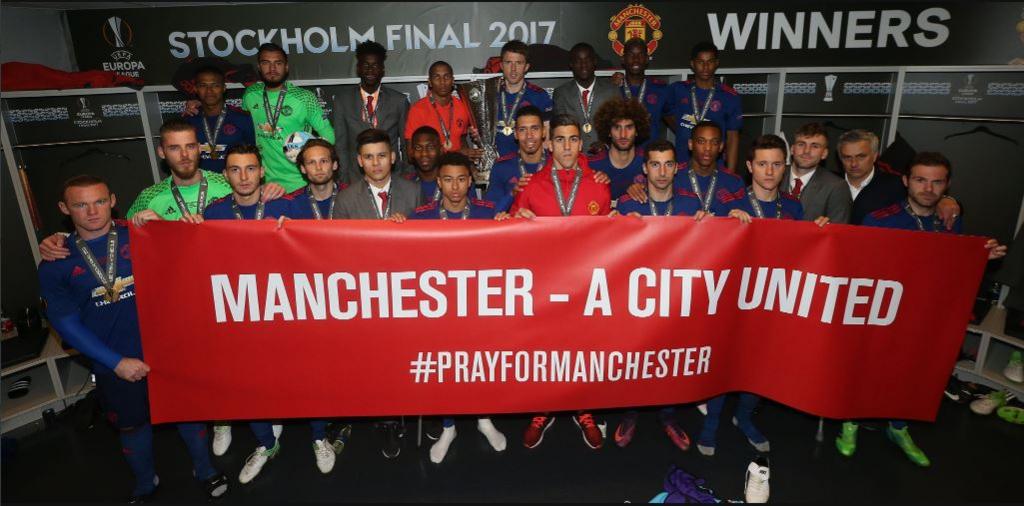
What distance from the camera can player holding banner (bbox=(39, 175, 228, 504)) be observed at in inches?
114

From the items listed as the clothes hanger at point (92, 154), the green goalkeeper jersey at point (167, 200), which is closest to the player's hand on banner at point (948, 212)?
the green goalkeeper jersey at point (167, 200)

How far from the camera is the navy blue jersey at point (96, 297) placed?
2.91m

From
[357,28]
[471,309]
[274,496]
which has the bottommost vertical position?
[274,496]

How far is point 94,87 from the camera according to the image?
219 inches

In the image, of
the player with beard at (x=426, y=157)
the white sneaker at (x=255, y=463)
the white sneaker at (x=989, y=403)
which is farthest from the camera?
the white sneaker at (x=989, y=403)

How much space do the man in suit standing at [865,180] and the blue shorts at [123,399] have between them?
14.9 ft

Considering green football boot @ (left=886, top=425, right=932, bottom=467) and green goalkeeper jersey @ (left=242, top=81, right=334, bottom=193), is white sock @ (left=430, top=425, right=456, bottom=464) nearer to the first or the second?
green goalkeeper jersey @ (left=242, top=81, right=334, bottom=193)

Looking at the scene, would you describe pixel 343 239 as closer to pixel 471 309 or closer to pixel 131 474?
pixel 471 309

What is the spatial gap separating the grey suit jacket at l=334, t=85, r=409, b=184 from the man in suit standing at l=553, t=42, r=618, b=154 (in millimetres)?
1423

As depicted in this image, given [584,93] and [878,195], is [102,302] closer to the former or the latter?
[584,93]

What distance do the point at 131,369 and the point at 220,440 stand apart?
1.10 m

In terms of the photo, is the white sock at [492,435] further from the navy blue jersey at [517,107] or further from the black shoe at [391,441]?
the navy blue jersey at [517,107]

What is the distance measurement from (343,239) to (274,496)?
1715 millimetres

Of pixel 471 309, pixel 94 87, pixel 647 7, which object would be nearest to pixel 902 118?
pixel 647 7
